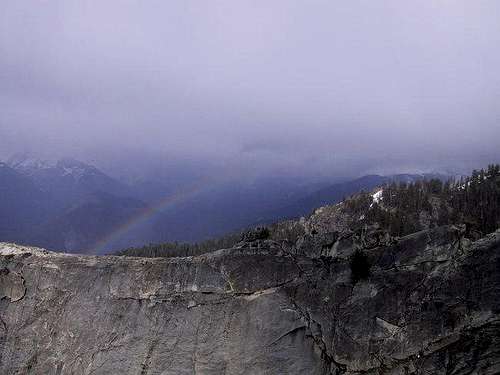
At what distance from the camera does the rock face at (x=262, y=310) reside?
26531 mm

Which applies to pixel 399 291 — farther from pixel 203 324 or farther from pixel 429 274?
pixel 203 324

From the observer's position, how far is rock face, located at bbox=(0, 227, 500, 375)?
26531mm

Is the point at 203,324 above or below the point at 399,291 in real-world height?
below

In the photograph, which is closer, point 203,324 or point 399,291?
point 399,291

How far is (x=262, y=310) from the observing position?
32.3 m

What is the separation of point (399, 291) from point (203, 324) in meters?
13.6

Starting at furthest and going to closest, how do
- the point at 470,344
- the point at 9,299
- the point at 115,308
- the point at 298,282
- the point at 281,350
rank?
1. the point at 9,299
2. the point at 115,308
3. the point at 298,282
4. the point at 281,350
5. the point at 470,344

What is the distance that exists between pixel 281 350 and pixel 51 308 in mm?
18686

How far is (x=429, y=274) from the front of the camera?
93.3 ft

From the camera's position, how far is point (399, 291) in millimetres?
28828

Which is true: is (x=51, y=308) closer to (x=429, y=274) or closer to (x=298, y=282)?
(x=298, y=282)

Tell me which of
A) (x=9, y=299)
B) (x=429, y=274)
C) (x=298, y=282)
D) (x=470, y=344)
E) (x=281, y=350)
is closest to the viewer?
(x=470, y=344)

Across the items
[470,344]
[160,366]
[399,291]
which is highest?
[399,291]

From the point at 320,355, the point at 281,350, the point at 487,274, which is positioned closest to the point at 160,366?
the point at 281,350
